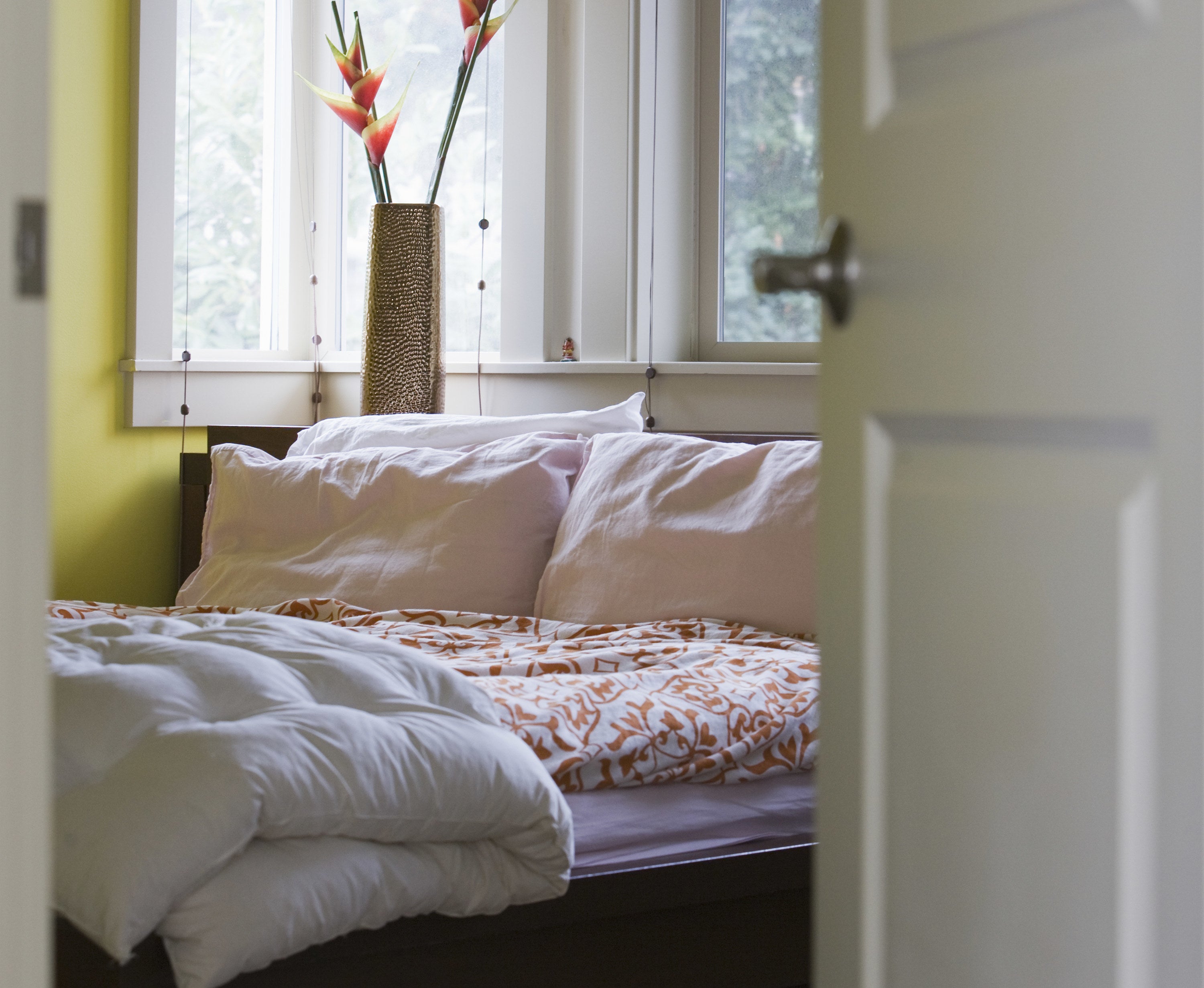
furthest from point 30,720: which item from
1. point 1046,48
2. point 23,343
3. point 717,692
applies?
point 717,692

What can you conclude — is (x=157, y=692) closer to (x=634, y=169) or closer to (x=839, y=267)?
(x=839, y=267)

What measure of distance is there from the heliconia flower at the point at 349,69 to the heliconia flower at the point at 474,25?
0.28 meters

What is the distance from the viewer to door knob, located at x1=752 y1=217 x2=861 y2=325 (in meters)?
0.91

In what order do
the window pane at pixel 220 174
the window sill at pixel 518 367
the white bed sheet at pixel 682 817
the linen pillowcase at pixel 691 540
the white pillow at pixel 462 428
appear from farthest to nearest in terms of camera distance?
the window pane at pixel 220 174
the window sill at pixel 518 367
the white pillow at pixel 462 428
the linen pillowcase at pixel 691 540
the white bed sheet at pixel 682 817

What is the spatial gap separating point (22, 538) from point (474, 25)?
282 cm

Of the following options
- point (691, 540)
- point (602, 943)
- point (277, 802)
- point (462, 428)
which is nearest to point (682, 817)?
point (602, 943)

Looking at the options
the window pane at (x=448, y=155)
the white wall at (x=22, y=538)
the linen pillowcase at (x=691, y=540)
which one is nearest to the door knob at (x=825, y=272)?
the white wall at (x=22, y=538)

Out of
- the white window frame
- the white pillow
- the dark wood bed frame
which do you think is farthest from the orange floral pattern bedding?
the white window frame

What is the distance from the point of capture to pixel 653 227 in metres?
3.30

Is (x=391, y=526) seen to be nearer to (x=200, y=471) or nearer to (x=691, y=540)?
(x=691, y=540)

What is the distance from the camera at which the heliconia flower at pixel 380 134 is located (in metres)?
3.29

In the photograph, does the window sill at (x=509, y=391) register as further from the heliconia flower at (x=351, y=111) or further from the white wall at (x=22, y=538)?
the white wall at (x=22, y=538)

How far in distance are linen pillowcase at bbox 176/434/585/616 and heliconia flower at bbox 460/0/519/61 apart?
3.30 ft

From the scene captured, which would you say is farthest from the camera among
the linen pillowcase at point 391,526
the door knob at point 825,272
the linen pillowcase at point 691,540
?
the linen pillowcase at point 391,526
